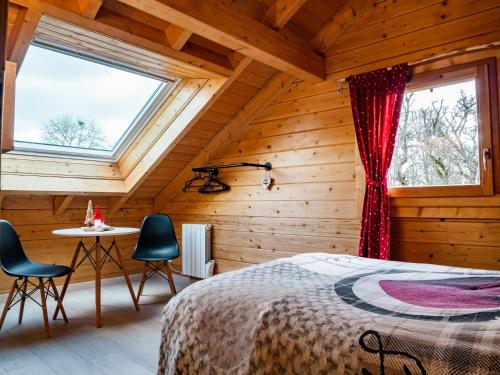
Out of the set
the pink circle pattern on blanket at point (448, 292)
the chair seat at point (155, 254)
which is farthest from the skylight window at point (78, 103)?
the pink circle pattern on blanket at point (448, 292)

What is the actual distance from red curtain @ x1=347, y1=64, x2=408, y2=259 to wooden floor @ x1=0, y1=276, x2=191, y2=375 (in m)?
1.75

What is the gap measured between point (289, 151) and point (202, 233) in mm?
1373

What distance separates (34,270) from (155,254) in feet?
3.51

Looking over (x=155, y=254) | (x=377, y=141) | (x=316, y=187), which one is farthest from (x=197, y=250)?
(x=377, y=141)

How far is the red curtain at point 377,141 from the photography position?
2781 millimetres

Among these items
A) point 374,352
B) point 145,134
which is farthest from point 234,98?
point 374,352

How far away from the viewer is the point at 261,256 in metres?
3.73

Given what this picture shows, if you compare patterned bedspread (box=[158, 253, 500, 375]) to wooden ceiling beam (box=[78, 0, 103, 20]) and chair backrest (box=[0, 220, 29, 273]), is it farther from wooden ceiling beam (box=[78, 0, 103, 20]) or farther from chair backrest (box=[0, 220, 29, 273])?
chair backrest (box=[0, 220, 29, 273])

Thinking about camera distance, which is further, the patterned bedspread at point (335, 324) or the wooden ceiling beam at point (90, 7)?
the wooden ceiling beam at point (90, 7)

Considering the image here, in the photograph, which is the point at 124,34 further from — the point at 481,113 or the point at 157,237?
the point at 481,113

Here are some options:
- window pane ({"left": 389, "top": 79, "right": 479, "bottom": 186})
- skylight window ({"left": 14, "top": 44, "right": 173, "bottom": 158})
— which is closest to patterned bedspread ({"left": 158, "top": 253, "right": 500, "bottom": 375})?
window pane ({"left": 389, "top": 79, "right": 479, "bottom": 186})

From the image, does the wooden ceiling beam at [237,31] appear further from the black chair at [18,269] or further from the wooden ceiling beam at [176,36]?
the black chair at [18,269]

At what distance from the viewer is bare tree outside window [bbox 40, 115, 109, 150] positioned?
3.47 meters

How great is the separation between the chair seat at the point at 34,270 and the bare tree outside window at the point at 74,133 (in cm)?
124
